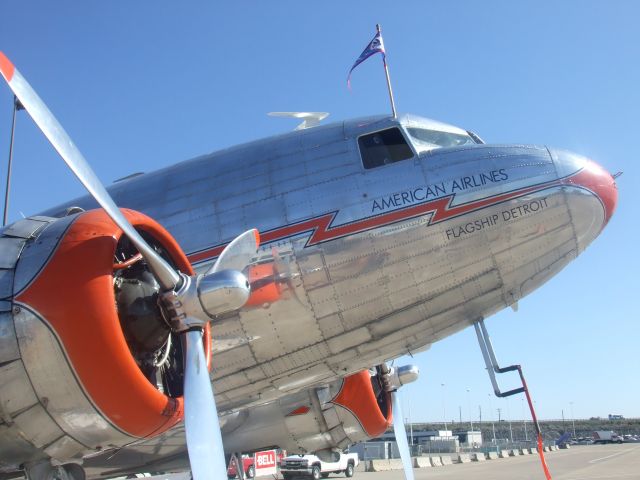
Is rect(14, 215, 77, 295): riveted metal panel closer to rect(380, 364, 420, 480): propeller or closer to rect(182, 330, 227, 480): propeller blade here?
rect(182, 330, 227, 480): propeller blade

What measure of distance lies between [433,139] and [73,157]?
15.8 ft

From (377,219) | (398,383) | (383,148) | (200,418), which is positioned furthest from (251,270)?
(398,383)

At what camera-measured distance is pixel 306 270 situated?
25.2 ft

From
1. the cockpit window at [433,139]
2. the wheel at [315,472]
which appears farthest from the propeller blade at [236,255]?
the wheel at [315,472]

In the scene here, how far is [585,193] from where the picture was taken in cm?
809

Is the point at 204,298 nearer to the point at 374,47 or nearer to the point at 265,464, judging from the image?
the point at 374,47

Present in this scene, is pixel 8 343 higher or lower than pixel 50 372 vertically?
higher

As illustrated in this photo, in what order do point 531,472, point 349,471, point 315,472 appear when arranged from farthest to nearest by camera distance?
point 349,471, point 315,472, point 531,472

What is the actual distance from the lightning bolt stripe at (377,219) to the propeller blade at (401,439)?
585cm

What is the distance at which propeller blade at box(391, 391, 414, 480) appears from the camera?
38.2 ft

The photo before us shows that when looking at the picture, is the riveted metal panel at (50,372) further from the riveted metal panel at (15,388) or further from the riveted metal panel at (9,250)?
the riveted metal panel at (9,250)

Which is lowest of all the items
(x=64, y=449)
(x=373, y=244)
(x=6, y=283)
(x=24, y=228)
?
(x=64, y=449)

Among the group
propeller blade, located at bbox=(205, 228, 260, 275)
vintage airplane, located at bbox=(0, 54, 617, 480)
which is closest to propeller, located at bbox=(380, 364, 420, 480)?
vintage airplane, located at bbox=(0, 54, 617, 480)

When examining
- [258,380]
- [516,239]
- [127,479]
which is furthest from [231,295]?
[127,479]
